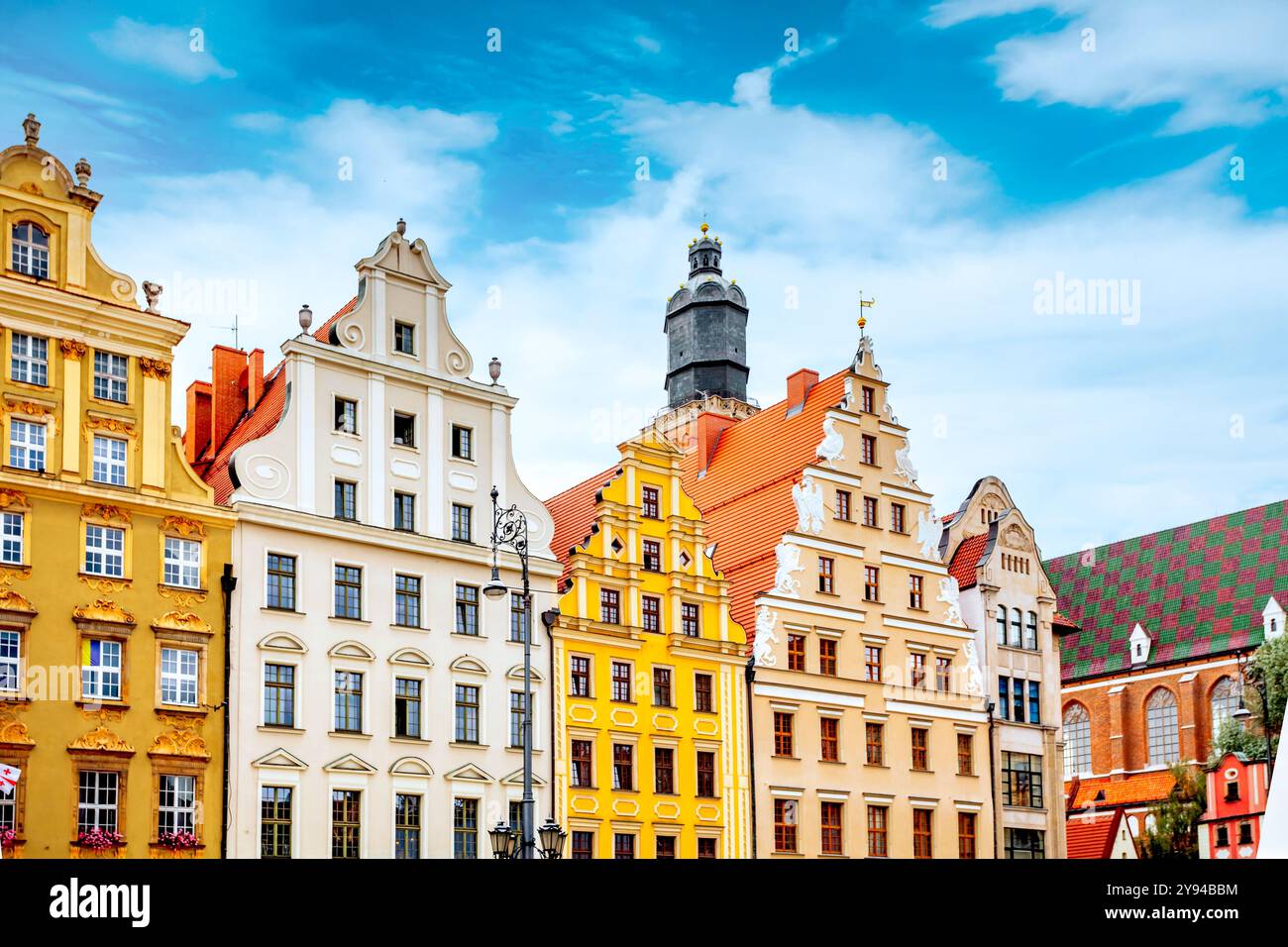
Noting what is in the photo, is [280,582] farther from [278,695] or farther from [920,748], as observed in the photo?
[920,748]

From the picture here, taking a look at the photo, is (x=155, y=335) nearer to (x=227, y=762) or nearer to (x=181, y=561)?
(x=181, y=561)

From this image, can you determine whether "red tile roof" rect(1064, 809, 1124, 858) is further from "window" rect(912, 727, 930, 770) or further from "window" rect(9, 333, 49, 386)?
Result: "window" rect(9, 333, 49, 386)

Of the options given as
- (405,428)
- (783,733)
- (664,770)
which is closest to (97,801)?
(405,428)

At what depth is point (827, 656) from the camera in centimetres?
4769

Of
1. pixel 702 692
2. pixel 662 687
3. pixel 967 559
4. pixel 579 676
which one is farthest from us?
pixel 967 559

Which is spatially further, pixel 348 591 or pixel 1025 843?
pixel 1025 843

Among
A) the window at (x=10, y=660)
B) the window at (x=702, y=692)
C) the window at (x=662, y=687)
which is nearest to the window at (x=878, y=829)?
the window at (x=702, y=692)

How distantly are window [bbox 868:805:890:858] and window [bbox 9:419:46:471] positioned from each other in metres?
24.0

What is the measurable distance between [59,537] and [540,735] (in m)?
12.4

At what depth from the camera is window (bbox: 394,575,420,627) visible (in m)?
40.0

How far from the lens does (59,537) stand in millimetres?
35375

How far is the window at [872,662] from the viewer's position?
48438 millimetres

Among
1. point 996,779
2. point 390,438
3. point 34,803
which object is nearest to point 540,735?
point 390,438

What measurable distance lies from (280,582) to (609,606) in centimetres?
921
